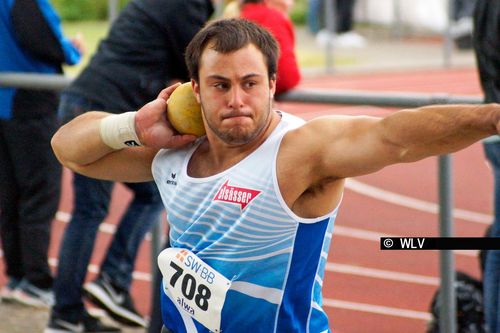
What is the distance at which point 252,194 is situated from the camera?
3553 mm

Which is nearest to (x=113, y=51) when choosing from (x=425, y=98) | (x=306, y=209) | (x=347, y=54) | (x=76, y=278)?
(x=76, y=278)

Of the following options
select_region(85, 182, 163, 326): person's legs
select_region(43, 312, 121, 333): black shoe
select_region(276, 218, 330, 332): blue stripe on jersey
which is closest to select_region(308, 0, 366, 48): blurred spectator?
select_region(85, 182, 163, 326): person's legs

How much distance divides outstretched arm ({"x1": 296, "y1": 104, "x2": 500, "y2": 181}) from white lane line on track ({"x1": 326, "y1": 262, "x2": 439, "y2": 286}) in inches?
162

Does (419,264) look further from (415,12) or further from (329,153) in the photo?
(415,12)

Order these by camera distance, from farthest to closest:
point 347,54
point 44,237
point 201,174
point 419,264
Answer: point 347,54 < point 419,264 < point 44,237 < point 201,174

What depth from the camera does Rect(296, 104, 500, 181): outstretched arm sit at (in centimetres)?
302

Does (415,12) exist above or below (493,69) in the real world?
below

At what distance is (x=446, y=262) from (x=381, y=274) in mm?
2691

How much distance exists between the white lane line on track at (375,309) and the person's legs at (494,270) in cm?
173

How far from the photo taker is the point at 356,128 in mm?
3402

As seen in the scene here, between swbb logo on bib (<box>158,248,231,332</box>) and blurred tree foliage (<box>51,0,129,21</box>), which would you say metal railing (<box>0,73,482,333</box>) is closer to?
swbb logo on bib (<box>158,248,231,332</box>)

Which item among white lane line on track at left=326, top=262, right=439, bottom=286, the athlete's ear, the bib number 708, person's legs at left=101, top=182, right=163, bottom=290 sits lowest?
white lane line on track at left=326, top=262, right=439, bottom=286

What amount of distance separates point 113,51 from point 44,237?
1449 millimetres

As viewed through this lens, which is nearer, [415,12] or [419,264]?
[419,264]
